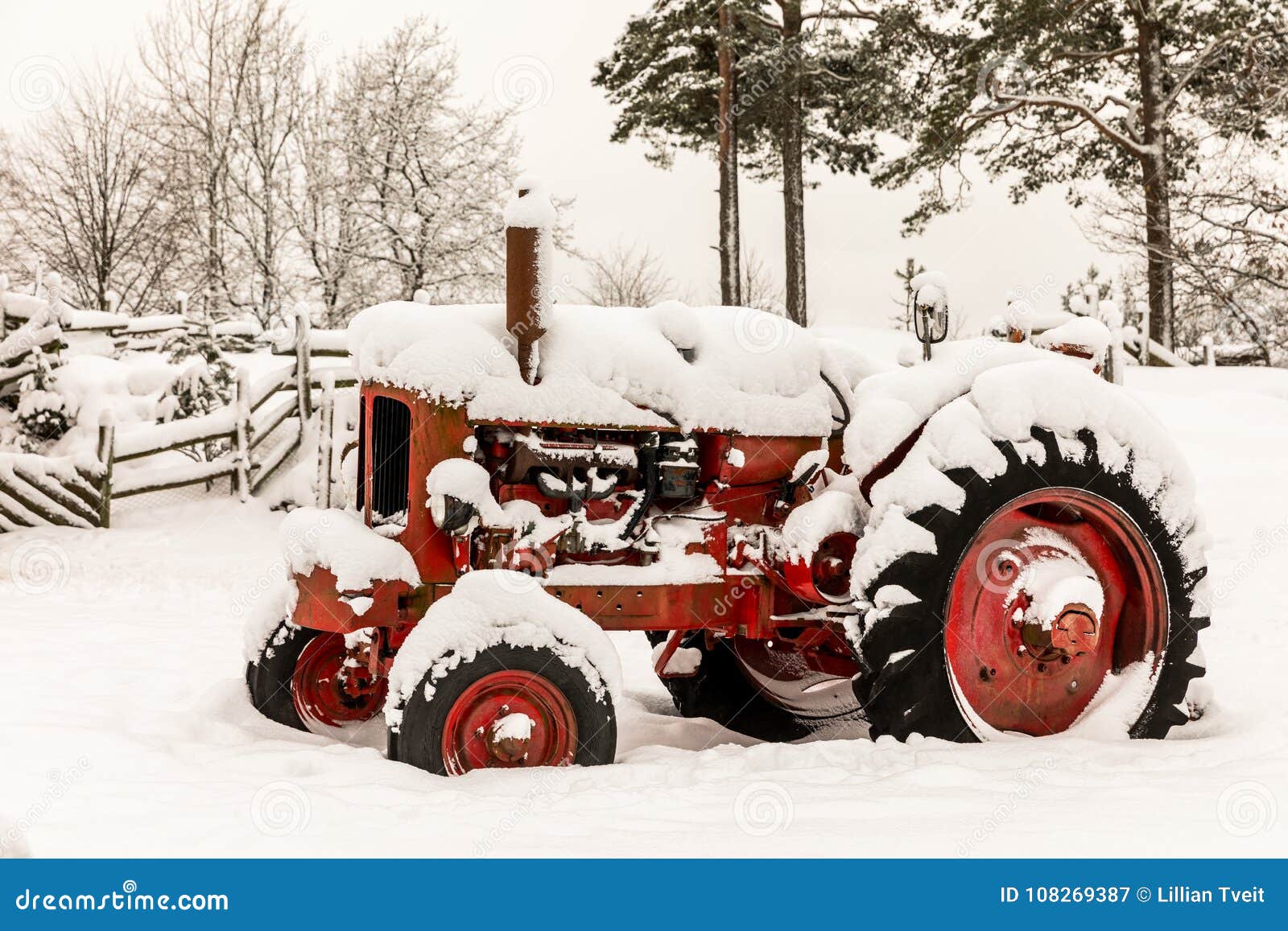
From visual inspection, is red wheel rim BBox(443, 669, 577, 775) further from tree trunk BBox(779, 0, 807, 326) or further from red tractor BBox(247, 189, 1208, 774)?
tree trunk BBox(779, 0, 807, 326)

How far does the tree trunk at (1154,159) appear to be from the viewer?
1731 cm

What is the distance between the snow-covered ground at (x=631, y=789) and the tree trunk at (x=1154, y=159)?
1379 centimetres

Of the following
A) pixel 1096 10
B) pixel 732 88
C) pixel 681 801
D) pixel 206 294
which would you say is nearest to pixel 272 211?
pixel 206 294

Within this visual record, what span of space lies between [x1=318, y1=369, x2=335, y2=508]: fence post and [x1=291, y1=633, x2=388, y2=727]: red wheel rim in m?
6.09

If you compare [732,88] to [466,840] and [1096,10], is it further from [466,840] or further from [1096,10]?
[466,840]

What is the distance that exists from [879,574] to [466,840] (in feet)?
4.87

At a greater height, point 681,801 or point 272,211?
point 272,211

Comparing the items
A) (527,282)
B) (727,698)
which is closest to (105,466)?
(727,698)

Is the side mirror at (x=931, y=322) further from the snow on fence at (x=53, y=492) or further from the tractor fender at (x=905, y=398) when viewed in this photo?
the snow on fence at (x=53, y=492)

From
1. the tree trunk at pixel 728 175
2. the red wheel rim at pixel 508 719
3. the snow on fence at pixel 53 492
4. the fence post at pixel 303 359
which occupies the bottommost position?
the red wheel rim at pixel 508 719

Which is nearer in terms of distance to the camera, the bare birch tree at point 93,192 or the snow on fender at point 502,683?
the snow on fender at point 502,683

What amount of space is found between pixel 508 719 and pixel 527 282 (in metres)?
1.34

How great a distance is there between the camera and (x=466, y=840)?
2713 millimetres

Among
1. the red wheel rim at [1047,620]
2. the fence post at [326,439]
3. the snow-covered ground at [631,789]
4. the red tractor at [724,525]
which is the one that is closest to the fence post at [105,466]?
the fence post at [326,439]
